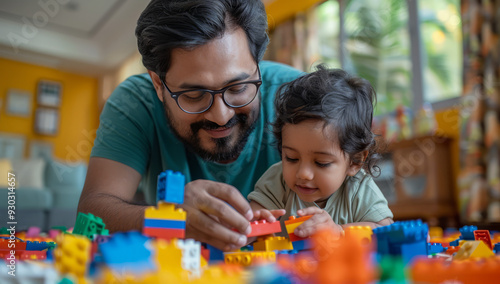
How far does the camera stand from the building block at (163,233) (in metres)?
0.55

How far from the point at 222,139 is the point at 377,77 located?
9.26ft

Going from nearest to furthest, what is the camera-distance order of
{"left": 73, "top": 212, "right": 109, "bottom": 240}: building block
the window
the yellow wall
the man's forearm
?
1. {"left": 73, "top": 212, "right": 109, "bottom": 240}: building block
2. the man's forearm
3. the window
4. the yellow wall

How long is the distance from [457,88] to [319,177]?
2647mm

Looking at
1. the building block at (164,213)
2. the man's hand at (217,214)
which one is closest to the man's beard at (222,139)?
the man's hand at (217,214)

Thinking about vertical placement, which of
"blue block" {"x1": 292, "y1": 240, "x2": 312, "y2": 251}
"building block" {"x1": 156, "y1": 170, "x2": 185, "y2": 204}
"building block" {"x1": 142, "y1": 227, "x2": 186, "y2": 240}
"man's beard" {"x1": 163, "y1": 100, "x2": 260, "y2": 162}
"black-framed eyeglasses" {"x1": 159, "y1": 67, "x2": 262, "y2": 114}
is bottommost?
"blue block" {"x1": 292, "y1": 240, "x2": 312, "y2": 251}

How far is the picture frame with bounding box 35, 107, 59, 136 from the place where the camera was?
238 inches

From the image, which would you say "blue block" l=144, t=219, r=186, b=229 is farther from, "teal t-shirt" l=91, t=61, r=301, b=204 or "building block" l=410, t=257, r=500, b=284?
"teal t-shirt" l=91, t=61, r=301, b=204

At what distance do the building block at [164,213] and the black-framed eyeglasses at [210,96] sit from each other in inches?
19.5

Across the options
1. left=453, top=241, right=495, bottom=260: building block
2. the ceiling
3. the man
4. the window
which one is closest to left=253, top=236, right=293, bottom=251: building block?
the man

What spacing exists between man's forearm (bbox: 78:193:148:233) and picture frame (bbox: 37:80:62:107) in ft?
18.6

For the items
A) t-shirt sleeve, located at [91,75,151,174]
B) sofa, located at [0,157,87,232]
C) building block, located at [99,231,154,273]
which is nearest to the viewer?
building block, located at [99,231,154,273]

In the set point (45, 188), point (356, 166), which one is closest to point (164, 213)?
point (356, 166)

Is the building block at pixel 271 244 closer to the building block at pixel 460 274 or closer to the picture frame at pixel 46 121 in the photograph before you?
the building block at pixel 460 274

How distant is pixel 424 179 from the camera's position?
9.91ft
